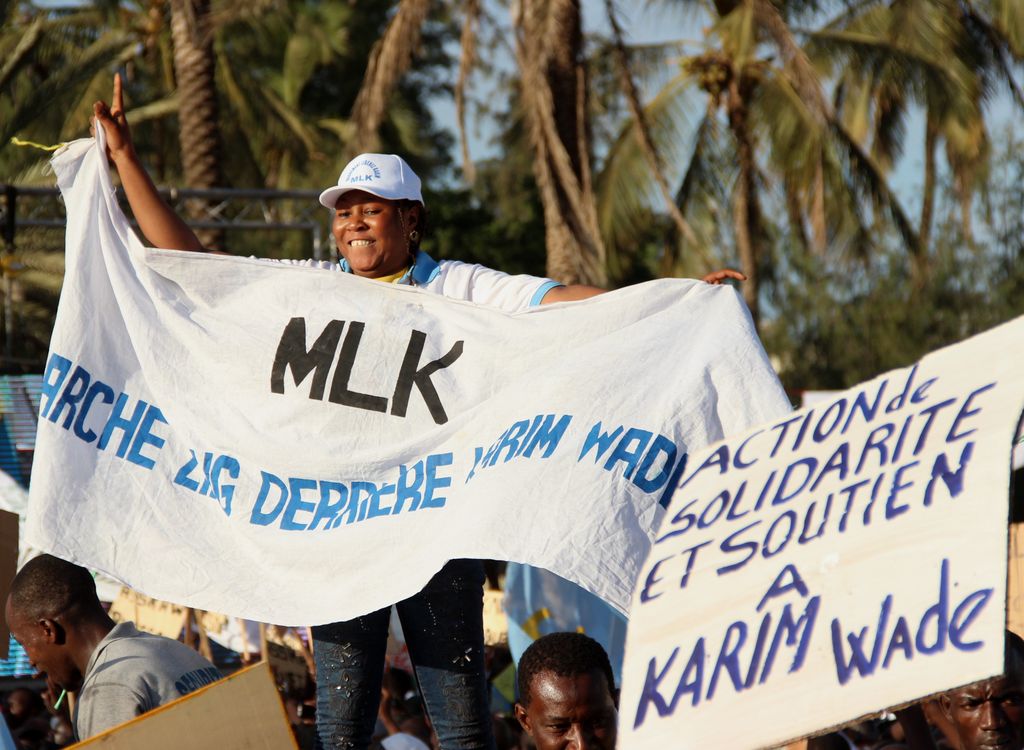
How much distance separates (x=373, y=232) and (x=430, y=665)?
1.24 metres

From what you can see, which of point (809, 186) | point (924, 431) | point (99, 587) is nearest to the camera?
point (924, 431)

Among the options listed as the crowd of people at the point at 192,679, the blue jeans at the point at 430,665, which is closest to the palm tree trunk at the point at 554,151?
the crowd of people at the point at 192,679

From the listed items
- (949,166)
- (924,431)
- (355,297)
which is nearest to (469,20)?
(355,297)

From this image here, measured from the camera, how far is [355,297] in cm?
458

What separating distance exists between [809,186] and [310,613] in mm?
16903

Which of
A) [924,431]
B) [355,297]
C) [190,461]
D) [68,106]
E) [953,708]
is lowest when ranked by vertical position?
[953,708]

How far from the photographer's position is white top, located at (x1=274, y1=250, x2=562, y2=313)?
179 inches

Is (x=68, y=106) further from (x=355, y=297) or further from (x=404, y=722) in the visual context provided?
(x=355, y=297)

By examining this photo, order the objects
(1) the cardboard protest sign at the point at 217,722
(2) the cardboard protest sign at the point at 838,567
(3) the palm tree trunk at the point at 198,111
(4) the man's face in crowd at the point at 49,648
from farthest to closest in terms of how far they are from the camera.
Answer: (3) the palm tree trunk at the point at 198,111 → (4) the man's face in crowd at the point at 49,648 → (1) the cardboard protest sign at the point at 217,722 → (2) the cardboard protest sign at the point at 838,567

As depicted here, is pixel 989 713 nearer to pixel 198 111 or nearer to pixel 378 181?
pixel 378 181

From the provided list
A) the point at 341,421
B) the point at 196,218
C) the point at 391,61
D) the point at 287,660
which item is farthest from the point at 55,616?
the point at 196,218

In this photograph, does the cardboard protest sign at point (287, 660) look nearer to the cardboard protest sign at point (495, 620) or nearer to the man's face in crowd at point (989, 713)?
the cardboard protest sign at point (495, 620)

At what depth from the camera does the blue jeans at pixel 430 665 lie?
165 inches

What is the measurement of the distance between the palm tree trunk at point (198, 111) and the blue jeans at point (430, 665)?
451 inches
